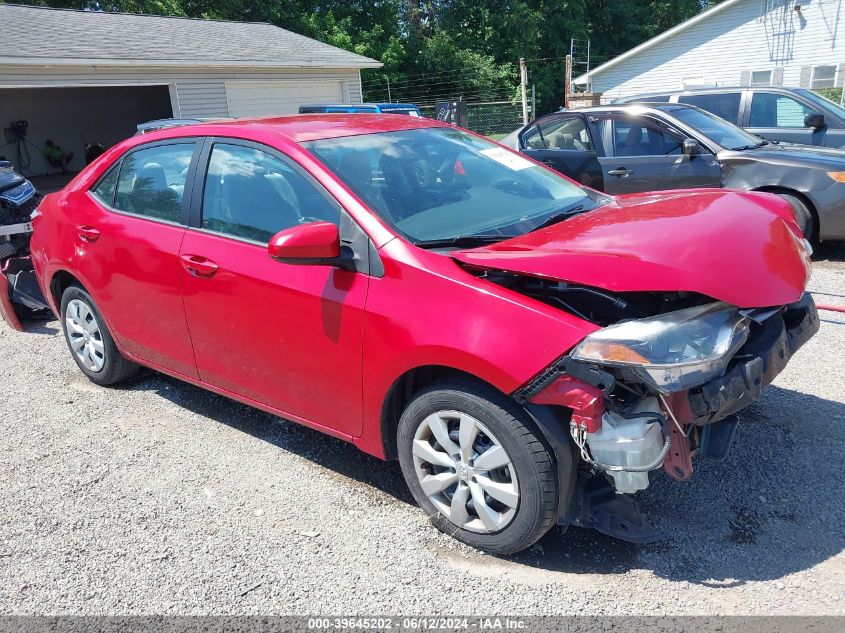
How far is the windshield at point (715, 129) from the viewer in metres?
7.25

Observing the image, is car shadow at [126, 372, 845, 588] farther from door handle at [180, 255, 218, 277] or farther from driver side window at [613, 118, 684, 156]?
driver side window at [613, 118, 684, 156]

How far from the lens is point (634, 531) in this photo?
266 centimetres

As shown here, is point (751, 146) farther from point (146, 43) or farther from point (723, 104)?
point (146, 43)

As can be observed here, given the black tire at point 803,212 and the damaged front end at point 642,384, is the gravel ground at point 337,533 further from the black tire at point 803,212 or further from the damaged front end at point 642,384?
the black tire at point 803,212

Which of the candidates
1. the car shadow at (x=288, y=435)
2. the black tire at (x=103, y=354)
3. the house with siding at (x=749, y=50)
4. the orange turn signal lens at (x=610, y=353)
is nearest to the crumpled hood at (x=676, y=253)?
the orange turn signal lens at (x=610, y=353)

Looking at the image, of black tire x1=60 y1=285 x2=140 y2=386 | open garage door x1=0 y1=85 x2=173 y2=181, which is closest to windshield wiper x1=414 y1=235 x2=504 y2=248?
black tire x1=60 y1=285 x2=140 y2=386

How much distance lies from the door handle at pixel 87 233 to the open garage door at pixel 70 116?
17.7 meters

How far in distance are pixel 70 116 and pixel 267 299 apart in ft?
73.9

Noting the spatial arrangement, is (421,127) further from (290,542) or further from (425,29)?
(425,29)

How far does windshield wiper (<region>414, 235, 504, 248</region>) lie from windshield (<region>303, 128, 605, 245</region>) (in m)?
0.01

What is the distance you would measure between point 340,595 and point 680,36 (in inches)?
1142

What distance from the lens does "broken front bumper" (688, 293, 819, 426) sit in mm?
2496

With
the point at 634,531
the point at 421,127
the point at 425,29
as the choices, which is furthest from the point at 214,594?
the point at 425,29

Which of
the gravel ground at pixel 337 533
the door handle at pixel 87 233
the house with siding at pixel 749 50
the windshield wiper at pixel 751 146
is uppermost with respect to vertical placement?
the house with siding at pixel 749 50
